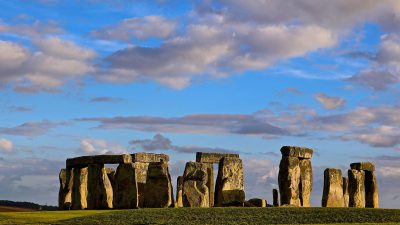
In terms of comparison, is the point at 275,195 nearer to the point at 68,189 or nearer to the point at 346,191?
the point at 346,191

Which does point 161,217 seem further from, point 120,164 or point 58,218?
point 120,164

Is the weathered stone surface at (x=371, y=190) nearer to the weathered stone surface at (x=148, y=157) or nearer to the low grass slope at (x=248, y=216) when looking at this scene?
the low grass slope at (x=248, y=216)

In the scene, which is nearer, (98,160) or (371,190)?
(98,160)

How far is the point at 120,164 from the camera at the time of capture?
160ft

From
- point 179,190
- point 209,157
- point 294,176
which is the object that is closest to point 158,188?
point 179,190

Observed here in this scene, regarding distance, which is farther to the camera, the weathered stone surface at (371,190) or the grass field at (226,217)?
the weathered stone surface at (371,190)

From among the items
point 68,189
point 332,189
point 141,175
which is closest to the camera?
point 332,189

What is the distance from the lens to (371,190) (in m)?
51.6

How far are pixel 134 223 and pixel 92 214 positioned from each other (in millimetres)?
4140

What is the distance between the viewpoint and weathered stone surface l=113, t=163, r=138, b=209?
4738 cm

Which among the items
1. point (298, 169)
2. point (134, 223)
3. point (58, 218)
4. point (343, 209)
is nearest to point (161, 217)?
point (134, 223)

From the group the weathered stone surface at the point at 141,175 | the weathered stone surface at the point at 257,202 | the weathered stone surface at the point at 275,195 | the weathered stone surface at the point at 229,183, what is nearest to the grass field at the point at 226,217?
the weathered stone surface at the point at 257,202

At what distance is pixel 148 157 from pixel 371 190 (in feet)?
44.0

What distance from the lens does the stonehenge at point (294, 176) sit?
47719mm
